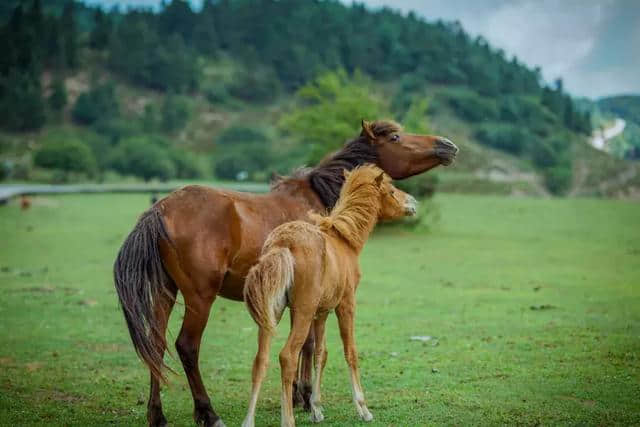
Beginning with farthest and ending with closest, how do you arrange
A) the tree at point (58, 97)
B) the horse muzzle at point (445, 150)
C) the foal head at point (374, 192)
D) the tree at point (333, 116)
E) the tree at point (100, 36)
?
the tree at point (100, 36) < the tree at point (58, 97) < the tree at point (333, 116) < the horse muzzle at point (445, 150) < the foal head at point (374, 192)

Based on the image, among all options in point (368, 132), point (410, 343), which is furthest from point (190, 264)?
point (410, 343)

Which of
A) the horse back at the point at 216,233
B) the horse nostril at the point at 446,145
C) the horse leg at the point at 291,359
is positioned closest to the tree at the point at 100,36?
the horse nostril at the point at 446,145

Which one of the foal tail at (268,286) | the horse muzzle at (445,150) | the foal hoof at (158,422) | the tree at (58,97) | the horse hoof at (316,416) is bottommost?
the foal hoof at (158,422)

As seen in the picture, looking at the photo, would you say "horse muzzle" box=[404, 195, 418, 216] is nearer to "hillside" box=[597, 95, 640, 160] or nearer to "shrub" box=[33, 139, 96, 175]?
"hillside" box=[597, 95, 640, 160]

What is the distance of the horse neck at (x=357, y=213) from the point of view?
264 inches

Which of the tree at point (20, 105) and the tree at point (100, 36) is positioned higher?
the tree at point (100, 36)

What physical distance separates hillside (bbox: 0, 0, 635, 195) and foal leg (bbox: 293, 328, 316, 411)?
1060 inches

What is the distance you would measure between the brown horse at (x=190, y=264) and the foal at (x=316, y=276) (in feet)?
2.61

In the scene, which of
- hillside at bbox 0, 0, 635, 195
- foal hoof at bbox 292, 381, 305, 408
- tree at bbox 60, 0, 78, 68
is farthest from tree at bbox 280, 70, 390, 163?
tree at bbox 60, 0, 78, 68

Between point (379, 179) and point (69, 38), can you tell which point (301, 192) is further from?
point (69, 38)

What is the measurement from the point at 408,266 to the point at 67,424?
13.9 meters

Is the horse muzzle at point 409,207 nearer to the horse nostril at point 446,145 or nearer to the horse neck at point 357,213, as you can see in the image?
the horse neck at point 357,213

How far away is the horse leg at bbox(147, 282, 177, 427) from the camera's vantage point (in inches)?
254

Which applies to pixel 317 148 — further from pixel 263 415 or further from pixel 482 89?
pixel 482 89
